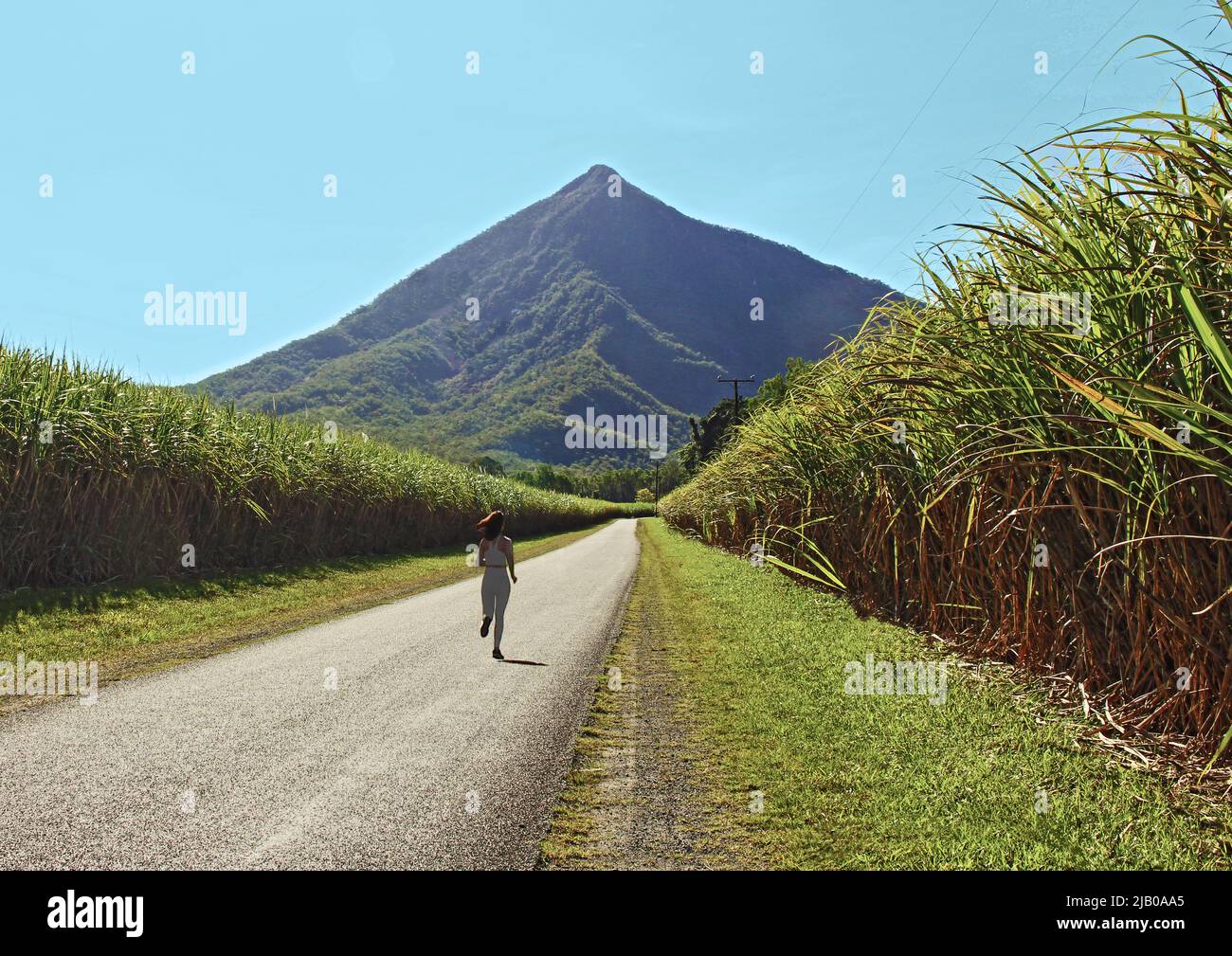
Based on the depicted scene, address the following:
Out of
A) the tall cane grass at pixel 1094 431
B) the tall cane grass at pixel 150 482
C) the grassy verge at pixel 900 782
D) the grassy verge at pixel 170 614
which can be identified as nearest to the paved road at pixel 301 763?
the grassy verge at pixel 900 782

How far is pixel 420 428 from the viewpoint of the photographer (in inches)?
5153

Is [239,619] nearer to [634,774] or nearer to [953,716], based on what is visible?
[634,774]

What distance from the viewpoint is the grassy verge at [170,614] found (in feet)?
28.5

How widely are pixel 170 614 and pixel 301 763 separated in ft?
25.8

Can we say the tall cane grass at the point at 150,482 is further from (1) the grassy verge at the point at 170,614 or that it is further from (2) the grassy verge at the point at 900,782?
(2) the grassy verge at the point at 900,782

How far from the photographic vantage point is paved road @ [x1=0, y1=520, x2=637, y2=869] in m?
3.58

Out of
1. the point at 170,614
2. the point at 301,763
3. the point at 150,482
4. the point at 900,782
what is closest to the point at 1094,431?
the point at 900,782

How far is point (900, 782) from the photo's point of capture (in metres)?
4.38

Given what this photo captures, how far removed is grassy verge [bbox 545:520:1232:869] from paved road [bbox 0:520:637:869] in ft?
1.56

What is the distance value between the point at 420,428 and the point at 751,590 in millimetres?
123951

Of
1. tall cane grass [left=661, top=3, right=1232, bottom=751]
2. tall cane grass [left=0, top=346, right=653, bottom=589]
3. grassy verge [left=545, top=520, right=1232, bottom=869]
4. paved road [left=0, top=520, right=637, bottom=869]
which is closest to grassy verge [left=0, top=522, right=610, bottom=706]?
tall cane grass [left=0, top=346, right=653, bottom=589]

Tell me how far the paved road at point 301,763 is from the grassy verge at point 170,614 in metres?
1.09

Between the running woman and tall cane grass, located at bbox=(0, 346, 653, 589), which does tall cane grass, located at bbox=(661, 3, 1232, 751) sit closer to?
the running woman

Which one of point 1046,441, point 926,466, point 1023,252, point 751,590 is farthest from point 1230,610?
point 751,590
